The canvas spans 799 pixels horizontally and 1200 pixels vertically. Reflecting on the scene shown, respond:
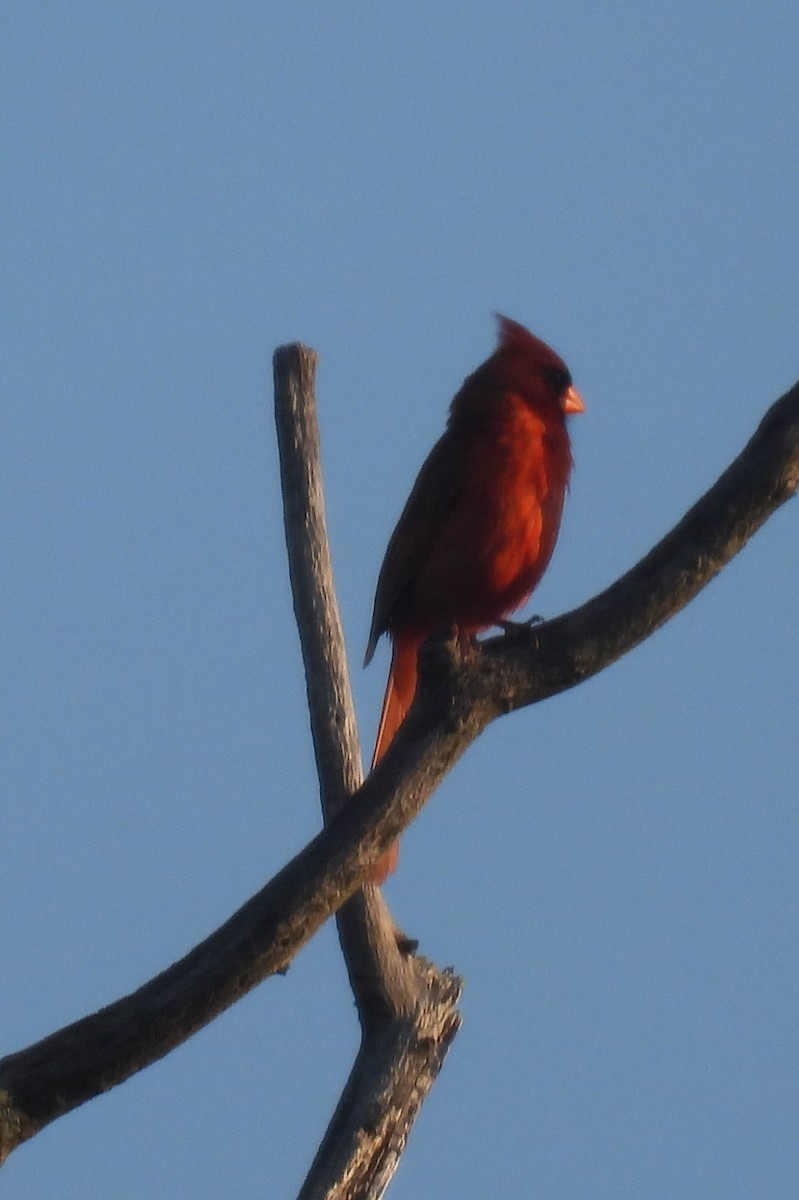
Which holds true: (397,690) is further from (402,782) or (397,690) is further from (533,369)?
(402,782)

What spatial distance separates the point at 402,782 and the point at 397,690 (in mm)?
2128

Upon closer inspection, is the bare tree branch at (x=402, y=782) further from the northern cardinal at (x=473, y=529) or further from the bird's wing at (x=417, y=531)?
the bird's wing at (x=417, y=531)

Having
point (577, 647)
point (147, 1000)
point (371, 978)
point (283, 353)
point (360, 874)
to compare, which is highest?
point (283, 353)

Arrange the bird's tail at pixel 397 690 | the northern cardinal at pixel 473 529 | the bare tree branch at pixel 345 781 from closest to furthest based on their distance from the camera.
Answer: the bare tree branch at pixel 345 781 → the bird's tail at pixel 397 690 → the northern cardinal at pixel 473 529

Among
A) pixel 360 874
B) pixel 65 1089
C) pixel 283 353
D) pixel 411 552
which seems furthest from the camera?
pixel 411 552

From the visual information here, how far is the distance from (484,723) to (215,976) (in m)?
0.75

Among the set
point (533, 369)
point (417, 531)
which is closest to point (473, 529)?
point (417, 531)

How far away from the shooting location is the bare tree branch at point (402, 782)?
9.74 feet

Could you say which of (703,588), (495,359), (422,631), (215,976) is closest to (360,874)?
(215,976)

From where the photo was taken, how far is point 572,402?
6.13 m

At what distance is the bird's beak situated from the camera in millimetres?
6093

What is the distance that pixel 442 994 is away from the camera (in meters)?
4.18

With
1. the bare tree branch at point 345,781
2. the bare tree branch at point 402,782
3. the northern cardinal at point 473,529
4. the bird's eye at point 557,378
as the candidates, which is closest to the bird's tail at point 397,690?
the northern cardinal at point 473,529

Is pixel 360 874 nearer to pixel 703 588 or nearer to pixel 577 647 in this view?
pixel 577 647
